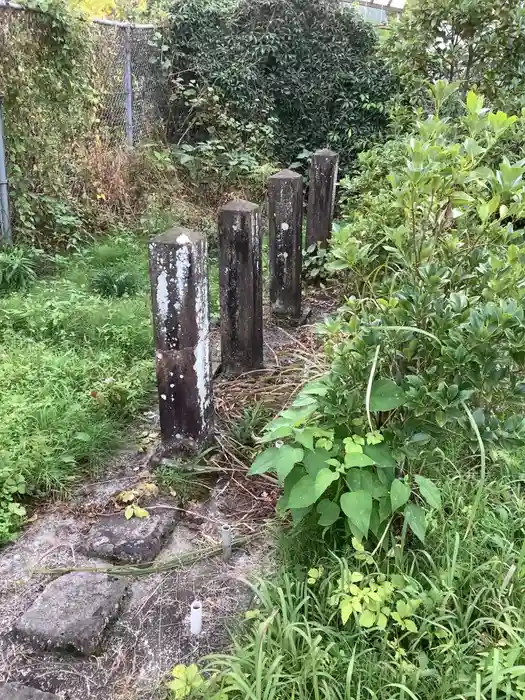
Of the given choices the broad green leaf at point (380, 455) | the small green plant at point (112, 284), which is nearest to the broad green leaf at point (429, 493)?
the broad green leaf at point (380, 455)

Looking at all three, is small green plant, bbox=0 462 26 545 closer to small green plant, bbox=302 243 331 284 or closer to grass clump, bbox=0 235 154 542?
grass clump, bbox=0 235 154 542

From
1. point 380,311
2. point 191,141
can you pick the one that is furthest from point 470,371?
point 191,141

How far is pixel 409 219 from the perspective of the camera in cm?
235

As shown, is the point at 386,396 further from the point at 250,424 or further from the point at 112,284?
the point at 112,284

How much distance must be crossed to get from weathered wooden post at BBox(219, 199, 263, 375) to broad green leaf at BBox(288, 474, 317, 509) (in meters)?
1.84

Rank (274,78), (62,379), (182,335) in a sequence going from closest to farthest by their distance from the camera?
(182,335) → (62,379) → (274,78)

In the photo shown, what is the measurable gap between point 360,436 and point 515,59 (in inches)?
178

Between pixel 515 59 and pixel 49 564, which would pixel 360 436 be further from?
pixel 515 59

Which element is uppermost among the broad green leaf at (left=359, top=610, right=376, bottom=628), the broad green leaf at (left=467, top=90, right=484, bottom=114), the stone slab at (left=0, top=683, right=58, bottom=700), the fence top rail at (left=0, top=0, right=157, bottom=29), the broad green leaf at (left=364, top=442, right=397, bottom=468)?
the fence top rail at (left=0, top=0, right=157, bottom=29)

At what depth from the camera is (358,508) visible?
6.23 feet

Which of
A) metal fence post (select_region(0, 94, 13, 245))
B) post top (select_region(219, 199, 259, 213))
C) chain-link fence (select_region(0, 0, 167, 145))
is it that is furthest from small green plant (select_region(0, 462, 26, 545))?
chain-link fence (select_region(0, 0, 167, 145))

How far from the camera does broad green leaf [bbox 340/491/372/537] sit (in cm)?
189

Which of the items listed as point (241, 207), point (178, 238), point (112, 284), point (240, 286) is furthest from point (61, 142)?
point (178, 238)

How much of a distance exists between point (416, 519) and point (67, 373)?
231 centimetres
